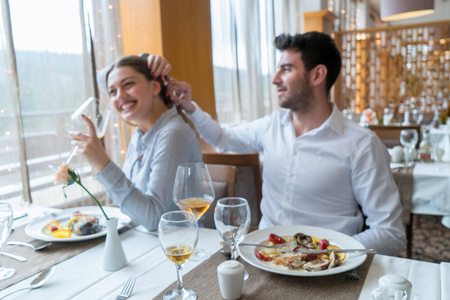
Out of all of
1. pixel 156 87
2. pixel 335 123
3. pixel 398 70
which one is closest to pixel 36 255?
pixel 156 87

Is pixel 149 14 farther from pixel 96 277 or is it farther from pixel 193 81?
pixel 96 277

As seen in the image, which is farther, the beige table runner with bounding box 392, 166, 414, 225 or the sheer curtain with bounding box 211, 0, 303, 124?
the sheer curtain with bounding box 211, 0, 303, 124

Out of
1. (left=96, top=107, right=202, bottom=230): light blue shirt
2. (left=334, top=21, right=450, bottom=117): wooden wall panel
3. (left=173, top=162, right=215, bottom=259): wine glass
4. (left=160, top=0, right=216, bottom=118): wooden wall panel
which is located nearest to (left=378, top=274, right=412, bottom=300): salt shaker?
(left=173, top=162, right=215, bottom=259): wine glass

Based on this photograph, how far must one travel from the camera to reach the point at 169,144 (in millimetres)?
1428

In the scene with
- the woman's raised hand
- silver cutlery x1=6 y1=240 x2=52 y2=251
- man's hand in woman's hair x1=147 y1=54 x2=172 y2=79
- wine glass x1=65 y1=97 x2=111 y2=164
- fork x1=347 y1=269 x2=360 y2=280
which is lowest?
silver cutlery x1=6 y1=240 x2=52 y2=251

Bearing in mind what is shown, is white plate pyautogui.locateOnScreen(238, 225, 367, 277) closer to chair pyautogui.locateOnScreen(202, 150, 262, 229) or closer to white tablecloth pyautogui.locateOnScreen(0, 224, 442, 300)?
white tablecloth pyautogui.locateOnScreen(0, 224, 442, 300)

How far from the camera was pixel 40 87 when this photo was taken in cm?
205

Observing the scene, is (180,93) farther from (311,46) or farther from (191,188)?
(191,188)

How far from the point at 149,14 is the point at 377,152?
1996mm

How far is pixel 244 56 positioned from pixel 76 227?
3532mm

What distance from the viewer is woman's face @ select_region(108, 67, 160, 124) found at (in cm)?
157

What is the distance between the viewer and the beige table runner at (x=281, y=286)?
82 cm

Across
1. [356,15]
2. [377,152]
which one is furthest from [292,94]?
[356,15]

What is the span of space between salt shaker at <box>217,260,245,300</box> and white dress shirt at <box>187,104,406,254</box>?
0.66m
